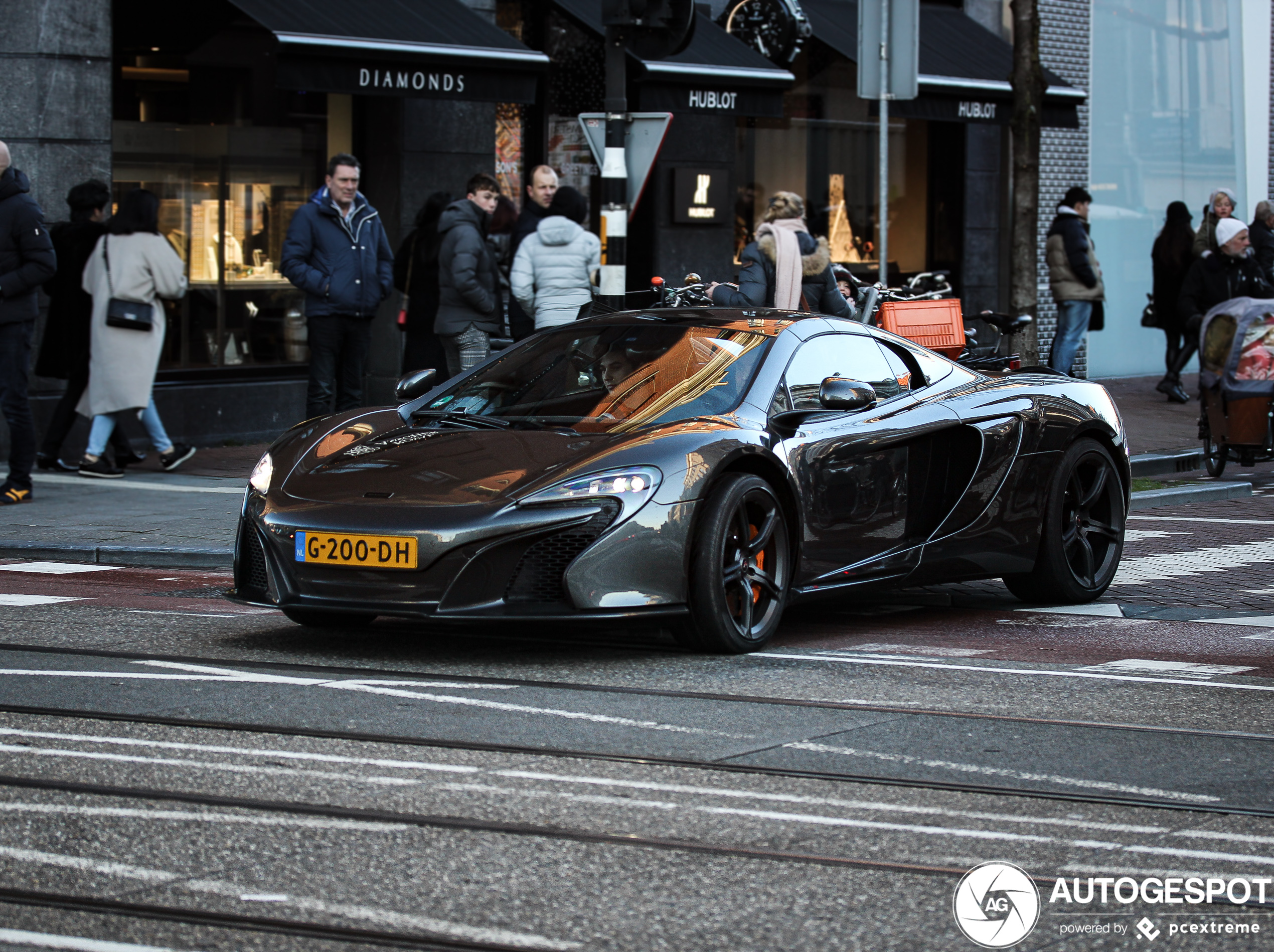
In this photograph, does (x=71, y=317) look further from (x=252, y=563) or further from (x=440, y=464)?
(x=440, y=464)

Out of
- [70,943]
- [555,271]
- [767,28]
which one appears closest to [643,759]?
[70,943]

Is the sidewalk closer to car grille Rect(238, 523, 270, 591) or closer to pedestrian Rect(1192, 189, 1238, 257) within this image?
car grille Rect(238, 523, 270, 591)

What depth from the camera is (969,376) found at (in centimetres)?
830

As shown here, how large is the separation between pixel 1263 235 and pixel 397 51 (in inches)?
390

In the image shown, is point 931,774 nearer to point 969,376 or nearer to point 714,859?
point 714,859

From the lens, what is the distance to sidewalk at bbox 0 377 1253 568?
969 centimetres

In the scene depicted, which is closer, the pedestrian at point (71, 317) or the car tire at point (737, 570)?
the car tire at point (737, 570)

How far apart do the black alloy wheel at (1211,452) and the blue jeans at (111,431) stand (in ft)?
24.7

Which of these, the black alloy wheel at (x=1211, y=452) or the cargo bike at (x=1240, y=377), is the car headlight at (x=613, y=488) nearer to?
the cargo bike at (x=1240, y=377)

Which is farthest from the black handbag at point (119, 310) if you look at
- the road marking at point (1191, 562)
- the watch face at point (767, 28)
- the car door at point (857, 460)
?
the watch face at point (767, 28)

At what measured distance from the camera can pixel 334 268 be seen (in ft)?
42.2

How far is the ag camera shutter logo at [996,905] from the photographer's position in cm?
377

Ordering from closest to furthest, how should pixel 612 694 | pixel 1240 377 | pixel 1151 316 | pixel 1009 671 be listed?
pixel 612 694 < pixel 1009 671 < pixel 1240 377 < pixel 1151 316

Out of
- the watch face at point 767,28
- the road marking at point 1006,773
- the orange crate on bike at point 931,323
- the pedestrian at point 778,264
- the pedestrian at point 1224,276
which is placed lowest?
the road marking at point 1006,773
